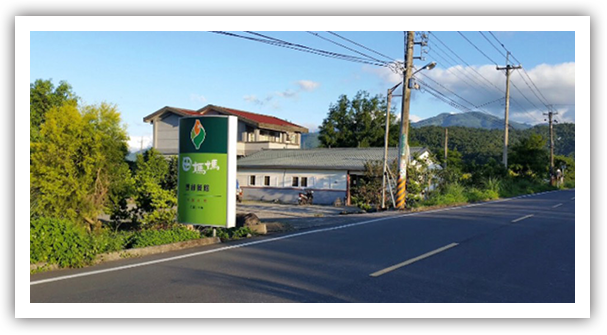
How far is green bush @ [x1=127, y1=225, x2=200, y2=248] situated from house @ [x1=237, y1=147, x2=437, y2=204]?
74.4 ft

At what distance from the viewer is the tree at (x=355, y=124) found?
190ft

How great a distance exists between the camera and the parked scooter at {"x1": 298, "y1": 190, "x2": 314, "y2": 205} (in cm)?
3447

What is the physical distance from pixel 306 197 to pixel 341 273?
86.7ft

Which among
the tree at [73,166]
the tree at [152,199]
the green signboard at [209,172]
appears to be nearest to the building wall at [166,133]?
the tree at [152,199]

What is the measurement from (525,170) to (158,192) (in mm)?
50284

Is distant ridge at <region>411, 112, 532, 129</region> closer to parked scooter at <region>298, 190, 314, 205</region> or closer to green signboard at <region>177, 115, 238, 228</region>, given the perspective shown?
parked scooter at <region>298, 190, 314, 205</region>

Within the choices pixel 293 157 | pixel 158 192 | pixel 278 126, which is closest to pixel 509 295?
pixel 158 192

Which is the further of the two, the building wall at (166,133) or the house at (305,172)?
the building wall at (166,133)

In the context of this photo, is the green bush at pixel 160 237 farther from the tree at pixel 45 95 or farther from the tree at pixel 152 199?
the tree at pixel 45 95

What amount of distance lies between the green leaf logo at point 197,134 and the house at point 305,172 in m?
22.2

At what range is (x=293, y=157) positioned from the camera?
130 ft

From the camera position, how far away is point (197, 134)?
464 inches

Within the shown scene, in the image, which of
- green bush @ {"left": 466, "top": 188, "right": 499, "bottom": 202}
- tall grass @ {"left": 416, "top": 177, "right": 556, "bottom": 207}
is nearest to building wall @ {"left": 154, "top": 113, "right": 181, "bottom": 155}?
tall grass @ {"left": 416, "top": 177, "right": 556, "bottom": 207}

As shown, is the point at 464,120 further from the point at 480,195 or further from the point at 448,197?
the point at 448,197
